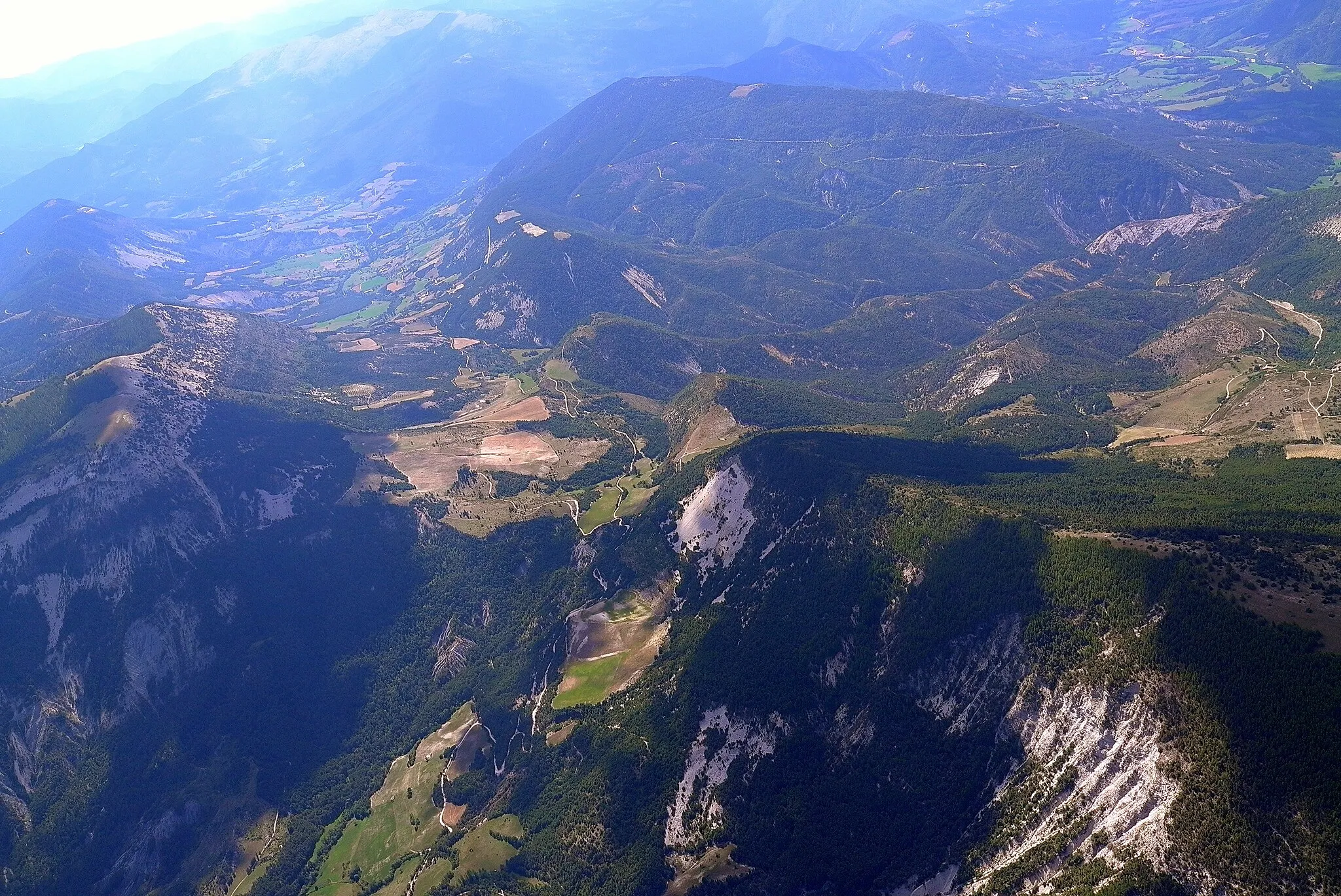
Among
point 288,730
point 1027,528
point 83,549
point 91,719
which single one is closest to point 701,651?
point 1027,528

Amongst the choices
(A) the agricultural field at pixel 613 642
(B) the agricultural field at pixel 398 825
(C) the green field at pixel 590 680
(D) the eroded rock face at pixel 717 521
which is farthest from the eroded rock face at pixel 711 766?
(B) the agricultural field at pixel 398 825

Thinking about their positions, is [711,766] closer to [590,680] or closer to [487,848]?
[590,680]

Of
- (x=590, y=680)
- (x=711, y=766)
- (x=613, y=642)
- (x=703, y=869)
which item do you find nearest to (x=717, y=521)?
(x=613, y=642)

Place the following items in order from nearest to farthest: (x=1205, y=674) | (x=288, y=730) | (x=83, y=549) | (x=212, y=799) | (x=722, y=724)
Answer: (x=1205, y=674) → (x=722, y=724) → (x=212, y=799) → (x=288, y=730) → (x=83, y=549)

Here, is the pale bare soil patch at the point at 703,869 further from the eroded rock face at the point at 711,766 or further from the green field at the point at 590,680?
the green field at the point at 590,680

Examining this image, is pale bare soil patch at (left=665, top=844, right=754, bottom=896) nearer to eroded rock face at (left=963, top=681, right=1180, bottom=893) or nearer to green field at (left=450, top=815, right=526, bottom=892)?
green field at (left=450, top=815, right=526, bottom=892)

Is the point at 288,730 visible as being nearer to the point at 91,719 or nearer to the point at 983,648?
the point at 91,719
